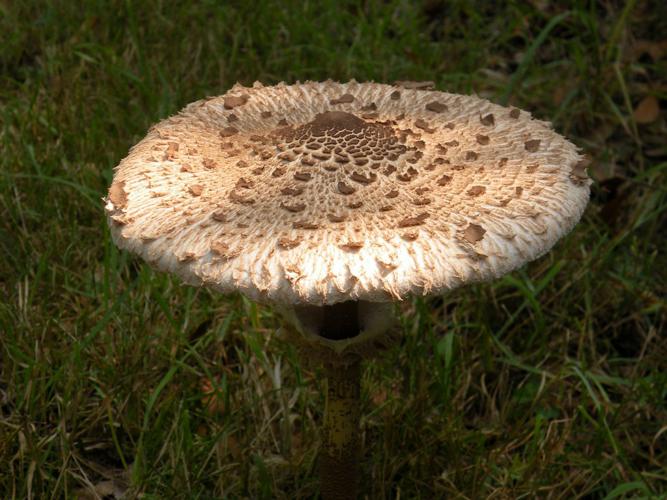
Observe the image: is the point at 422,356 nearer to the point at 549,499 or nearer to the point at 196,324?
the point at 549,499

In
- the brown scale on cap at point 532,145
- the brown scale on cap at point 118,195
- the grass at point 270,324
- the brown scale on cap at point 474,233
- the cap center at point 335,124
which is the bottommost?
the grass at point 270,324

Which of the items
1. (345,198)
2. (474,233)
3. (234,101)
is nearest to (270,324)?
(234,101)

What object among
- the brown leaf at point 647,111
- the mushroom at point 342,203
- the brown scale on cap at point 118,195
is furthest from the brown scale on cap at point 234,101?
the brown leaf at point 647,111

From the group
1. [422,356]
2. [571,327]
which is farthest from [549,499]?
[571,327]

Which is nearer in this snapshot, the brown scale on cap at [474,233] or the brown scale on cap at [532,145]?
the brown scale on cap at [474,233]

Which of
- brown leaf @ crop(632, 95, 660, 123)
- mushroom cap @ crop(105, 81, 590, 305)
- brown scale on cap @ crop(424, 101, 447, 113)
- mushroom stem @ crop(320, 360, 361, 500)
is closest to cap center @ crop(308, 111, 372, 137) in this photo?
mushroom cap @ crop(105, 81, 590, 305)

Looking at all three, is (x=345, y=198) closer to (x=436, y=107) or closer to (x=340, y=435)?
(x=436, y=107)

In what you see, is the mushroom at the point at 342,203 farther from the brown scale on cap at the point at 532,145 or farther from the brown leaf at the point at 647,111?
the brown leaf at the point at 647,111
